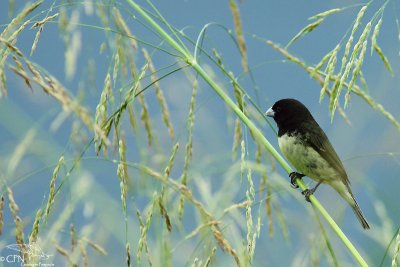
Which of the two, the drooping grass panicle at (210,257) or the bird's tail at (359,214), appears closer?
the drooping grass panicle at (210,257)

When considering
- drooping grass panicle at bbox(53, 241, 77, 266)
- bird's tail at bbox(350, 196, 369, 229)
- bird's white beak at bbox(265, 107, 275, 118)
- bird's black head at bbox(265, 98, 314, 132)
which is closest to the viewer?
drooping grass panicle at bbox(53, 241, 77, 266)

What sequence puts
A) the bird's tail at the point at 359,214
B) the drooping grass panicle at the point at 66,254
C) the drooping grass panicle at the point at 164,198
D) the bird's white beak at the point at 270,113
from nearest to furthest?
1. the drooping grass panicle at the point at 66,254
2. the drooping grass panicle at the point at 164,198
3. the bird's tail at the point at 359,214
4. the bird's white beak at the point at 270,113

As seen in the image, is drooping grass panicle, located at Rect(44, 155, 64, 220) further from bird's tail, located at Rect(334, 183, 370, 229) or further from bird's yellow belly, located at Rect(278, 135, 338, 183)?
bird's yellow belly, located at Rect(278, 135, 338, 183)

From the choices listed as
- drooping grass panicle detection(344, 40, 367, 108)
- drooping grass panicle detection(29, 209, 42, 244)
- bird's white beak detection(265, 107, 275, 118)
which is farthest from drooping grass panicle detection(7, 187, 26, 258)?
bird's white beak detection(265, 107, 275, 118)

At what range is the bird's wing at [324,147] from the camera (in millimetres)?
3551

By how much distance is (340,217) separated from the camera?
6.39 ft

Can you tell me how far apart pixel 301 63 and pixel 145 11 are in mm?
525

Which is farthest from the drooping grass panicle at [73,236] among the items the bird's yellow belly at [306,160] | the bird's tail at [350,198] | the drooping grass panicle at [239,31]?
the bird's yellow belly at [306,160]

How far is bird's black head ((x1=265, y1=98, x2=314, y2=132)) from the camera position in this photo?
3.88m

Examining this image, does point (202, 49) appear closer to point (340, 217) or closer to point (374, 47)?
point (374, 47)

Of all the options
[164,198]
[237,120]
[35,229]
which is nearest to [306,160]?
[237,120]

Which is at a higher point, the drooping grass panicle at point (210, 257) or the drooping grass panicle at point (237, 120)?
the drooping grass panicle at point (237, 120)

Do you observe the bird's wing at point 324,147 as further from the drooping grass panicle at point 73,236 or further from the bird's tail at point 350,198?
the drooping grass panicle at point 73,236

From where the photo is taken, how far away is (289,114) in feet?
13.2
